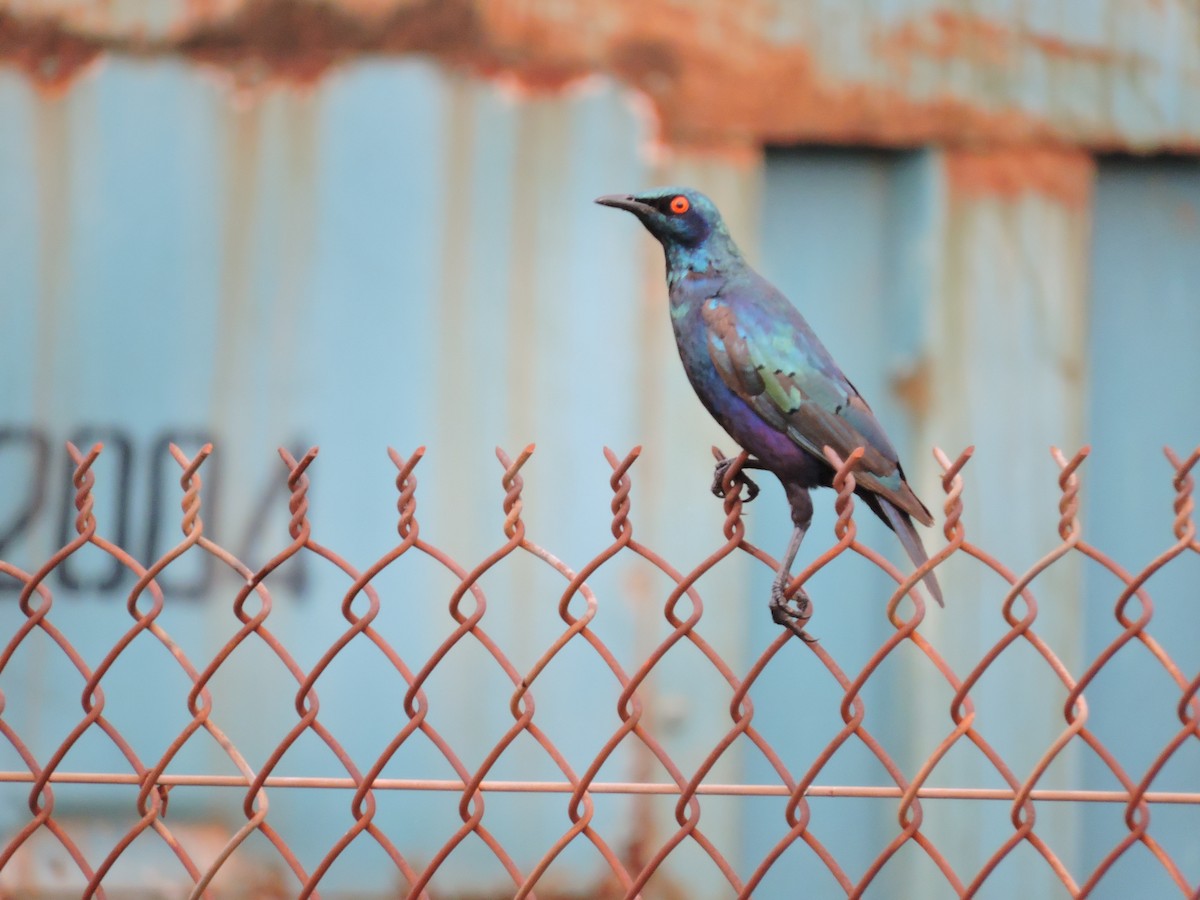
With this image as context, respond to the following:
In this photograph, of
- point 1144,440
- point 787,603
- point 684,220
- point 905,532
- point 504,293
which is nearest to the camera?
point 787,603

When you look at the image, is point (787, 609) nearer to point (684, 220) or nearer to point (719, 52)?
point (684, 220)

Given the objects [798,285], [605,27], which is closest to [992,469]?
[798,285]

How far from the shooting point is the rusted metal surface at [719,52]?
299 centimetres

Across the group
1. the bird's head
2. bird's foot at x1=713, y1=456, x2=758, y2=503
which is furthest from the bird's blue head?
bird's foot at x1=713, y1=456, x2=758, y2=503

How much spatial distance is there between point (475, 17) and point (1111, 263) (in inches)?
62.7

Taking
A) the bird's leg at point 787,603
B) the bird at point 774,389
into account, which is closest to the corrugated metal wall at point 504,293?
the bird at point 774,389

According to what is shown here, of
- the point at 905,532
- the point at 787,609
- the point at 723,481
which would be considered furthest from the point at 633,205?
the point at 787,609

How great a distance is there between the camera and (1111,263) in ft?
10.5

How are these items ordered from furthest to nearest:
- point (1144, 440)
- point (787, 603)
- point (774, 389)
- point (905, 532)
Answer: point (1144, 440) < point (774, 389) < point (905, 532) < point (787, 603)

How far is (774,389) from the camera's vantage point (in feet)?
6.88

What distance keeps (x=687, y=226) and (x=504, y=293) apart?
30.3 inches

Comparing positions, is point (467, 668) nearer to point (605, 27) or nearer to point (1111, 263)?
point (605, 27)

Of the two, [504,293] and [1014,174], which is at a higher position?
[1014,174]

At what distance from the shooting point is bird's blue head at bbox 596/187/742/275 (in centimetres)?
234
